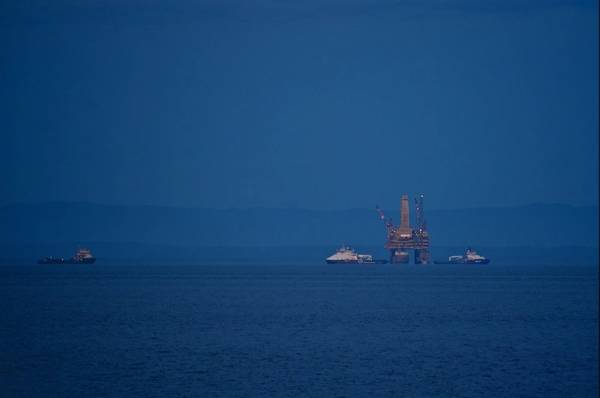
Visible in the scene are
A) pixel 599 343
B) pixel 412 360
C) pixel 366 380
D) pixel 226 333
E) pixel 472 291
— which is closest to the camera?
pixel 366 380

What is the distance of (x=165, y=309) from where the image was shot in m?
70.8

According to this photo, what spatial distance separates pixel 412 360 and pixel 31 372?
593 inches

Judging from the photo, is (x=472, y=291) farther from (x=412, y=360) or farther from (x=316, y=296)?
(x=412, y=360)

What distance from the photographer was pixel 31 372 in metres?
36.7

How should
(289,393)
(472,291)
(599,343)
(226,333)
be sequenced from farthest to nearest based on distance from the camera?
→ (472,291), (226,333), (599,343), (289,393)

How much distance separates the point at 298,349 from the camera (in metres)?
44.2

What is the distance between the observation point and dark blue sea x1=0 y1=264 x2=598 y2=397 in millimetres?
33781

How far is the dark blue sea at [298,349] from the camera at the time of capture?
33.8 m

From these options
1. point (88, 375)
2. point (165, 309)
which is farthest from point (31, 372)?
point (165, 309)

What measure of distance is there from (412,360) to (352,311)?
2854 cm

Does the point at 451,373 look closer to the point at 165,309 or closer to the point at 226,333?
the point at 226,333

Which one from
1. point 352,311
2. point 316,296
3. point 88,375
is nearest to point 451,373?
point 88,375

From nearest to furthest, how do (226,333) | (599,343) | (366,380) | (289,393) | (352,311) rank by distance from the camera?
(289,393) < (366,380) < (599,343) < (226,333) < (352,311)

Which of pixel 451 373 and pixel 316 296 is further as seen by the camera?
pixel 316 296
